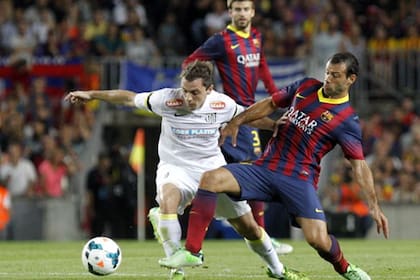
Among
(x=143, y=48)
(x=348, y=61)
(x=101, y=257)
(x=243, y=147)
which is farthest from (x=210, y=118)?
(x=143, y=48)

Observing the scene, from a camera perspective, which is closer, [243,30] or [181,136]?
[181,136]

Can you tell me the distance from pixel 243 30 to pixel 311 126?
11.8 ft

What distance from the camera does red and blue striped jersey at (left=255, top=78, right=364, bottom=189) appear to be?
10750mm

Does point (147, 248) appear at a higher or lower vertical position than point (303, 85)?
lower

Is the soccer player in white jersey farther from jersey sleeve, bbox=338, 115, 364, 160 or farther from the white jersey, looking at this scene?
jersey sleeve, bbox=338, 115, 364, 160

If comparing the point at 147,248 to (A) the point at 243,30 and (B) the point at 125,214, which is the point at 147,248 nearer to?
(A) the point at 243,30

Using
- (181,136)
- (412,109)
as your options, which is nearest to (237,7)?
(181,136)

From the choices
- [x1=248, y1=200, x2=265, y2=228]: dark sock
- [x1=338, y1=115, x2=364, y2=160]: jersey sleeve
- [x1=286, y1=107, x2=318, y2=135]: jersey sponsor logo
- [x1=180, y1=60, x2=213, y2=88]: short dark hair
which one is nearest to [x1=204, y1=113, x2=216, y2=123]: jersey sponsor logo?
[x1=180, y1=60, x2=213, y2=88]: short dark hair

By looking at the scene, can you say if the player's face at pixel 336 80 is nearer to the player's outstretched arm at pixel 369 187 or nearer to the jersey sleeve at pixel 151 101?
the player's outstretched arm at pixel 369 187

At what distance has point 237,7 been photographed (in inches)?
547

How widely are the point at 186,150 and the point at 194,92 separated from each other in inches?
29.5

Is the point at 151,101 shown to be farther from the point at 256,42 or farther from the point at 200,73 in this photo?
the point at 256,42

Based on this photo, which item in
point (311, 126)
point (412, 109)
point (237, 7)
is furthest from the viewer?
point (412, 109)

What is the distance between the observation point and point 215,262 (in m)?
13.9
